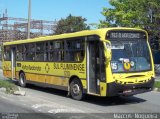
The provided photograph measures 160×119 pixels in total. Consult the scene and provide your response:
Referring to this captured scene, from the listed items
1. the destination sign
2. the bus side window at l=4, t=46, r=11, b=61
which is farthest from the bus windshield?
the bus side window at l=4, t=46, r=11, b=61

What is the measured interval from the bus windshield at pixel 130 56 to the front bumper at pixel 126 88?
49 cm

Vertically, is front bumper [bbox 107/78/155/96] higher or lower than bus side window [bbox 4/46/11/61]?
Answer: lower

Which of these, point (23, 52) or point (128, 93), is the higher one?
point (23, 52)

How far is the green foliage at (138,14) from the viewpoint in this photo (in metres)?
32.8

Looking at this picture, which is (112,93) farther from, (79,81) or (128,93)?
(79,81)

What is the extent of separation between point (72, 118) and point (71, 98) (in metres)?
4.96

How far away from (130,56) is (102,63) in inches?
39.6

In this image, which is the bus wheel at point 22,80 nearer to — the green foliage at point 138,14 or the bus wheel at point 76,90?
the bus wheel at point 76,90

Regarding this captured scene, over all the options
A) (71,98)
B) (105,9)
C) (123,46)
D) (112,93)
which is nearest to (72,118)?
(112,93)

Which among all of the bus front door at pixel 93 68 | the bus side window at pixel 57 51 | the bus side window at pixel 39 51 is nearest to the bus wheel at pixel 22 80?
the bus side window at pixel 39 51

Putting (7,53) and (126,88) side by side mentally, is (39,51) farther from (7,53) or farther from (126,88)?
(126,88)

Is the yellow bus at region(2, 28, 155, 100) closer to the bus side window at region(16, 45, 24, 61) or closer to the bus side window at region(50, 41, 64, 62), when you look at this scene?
the bus side window at region(50, 41, 64, 62)

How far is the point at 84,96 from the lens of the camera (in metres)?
14.9

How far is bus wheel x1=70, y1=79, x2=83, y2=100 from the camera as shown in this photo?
14.9 metres
